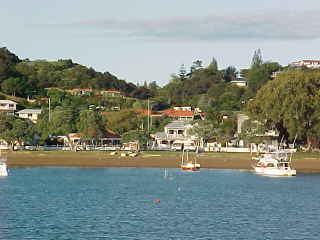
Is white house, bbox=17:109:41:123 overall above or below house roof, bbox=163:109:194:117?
below

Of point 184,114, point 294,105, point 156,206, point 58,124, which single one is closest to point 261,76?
point 184,114

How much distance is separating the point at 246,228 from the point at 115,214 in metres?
8.48

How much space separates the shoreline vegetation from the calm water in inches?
298

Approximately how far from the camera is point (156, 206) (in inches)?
2126

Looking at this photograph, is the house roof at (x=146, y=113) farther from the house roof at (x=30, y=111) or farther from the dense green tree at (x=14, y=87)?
the dense green tree at (x=14, y=87)

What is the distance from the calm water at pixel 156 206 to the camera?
4338cm

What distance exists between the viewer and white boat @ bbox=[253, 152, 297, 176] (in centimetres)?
8125

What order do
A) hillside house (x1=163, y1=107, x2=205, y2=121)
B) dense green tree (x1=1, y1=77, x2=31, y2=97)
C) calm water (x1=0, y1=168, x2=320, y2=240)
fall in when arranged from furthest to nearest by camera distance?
dense green tree (x1=1, y1=77, x2=31, y2=97) < hillside house (x1=163, y1=107, x2=205, y2=121) < calm water (x1=0, y1=168, x2=320, y2=240)

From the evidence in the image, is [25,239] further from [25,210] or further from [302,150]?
[302,150]

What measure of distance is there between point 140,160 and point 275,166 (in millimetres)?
16526

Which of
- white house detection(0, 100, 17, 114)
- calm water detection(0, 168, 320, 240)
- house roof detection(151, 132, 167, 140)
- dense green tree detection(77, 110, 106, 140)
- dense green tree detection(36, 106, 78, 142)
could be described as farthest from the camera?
white house detection(0, 100, 17, 114)

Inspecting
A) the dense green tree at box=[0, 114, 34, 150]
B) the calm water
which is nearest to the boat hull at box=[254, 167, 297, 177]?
the calm water

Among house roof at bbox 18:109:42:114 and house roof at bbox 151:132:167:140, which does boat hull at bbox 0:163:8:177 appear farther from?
house roof at bbox 18:109:42:114

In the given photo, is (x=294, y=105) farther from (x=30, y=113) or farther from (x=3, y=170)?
(x=30, y=113)
